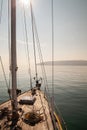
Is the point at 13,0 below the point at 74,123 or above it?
above

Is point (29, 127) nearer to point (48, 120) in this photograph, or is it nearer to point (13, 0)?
point (48, 120)

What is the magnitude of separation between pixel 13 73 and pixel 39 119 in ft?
15.7

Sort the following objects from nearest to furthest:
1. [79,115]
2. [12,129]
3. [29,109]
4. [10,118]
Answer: [12,129] < [10,118] < [29,109] < [79,115]

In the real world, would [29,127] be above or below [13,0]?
below

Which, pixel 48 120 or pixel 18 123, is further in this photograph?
pixel 48 120

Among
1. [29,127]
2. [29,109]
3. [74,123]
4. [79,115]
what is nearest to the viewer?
[29,127]

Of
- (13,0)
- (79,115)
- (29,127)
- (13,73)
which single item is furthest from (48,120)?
(79,115)

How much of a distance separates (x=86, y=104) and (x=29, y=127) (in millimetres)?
21071

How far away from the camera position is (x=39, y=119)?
1189cm

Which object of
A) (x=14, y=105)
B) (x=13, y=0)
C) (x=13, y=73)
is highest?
(x=13, y=0)

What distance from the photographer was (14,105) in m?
11.4

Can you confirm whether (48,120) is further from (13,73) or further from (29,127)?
(13,73)

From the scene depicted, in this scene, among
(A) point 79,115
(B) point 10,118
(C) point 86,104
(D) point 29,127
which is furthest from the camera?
(C) point 86,104

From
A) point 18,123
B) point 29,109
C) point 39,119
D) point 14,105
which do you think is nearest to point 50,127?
point 39,119
